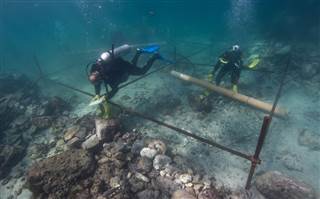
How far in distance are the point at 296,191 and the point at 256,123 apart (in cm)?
322

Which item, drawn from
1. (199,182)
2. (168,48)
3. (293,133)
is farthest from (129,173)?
(168,48)

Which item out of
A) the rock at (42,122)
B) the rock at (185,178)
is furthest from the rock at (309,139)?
the rock at (42,122)

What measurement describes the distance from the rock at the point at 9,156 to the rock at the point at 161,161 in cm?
503

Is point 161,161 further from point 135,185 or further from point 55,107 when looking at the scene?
point 55,107

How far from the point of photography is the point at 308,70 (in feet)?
35.7

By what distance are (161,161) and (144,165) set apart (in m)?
0.45

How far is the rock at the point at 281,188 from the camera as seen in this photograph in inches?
192

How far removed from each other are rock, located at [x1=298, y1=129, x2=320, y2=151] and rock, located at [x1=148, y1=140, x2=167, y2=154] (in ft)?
12.9

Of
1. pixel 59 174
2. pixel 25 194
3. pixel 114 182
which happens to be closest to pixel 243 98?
pixel 114 182

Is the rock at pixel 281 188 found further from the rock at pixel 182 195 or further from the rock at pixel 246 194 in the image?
the rock at pixel 182 195

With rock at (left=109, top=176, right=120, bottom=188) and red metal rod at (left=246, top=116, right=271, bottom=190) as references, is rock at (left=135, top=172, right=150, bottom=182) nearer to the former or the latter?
rock at (left=109, top=176, right=120, bottom=188)

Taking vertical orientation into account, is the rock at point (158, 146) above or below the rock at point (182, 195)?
below

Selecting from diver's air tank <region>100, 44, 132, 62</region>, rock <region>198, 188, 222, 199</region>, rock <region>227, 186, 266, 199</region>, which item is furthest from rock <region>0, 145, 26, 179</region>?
rock <region>227, 186, 266, 199</region>

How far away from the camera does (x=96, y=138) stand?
7145 mm
